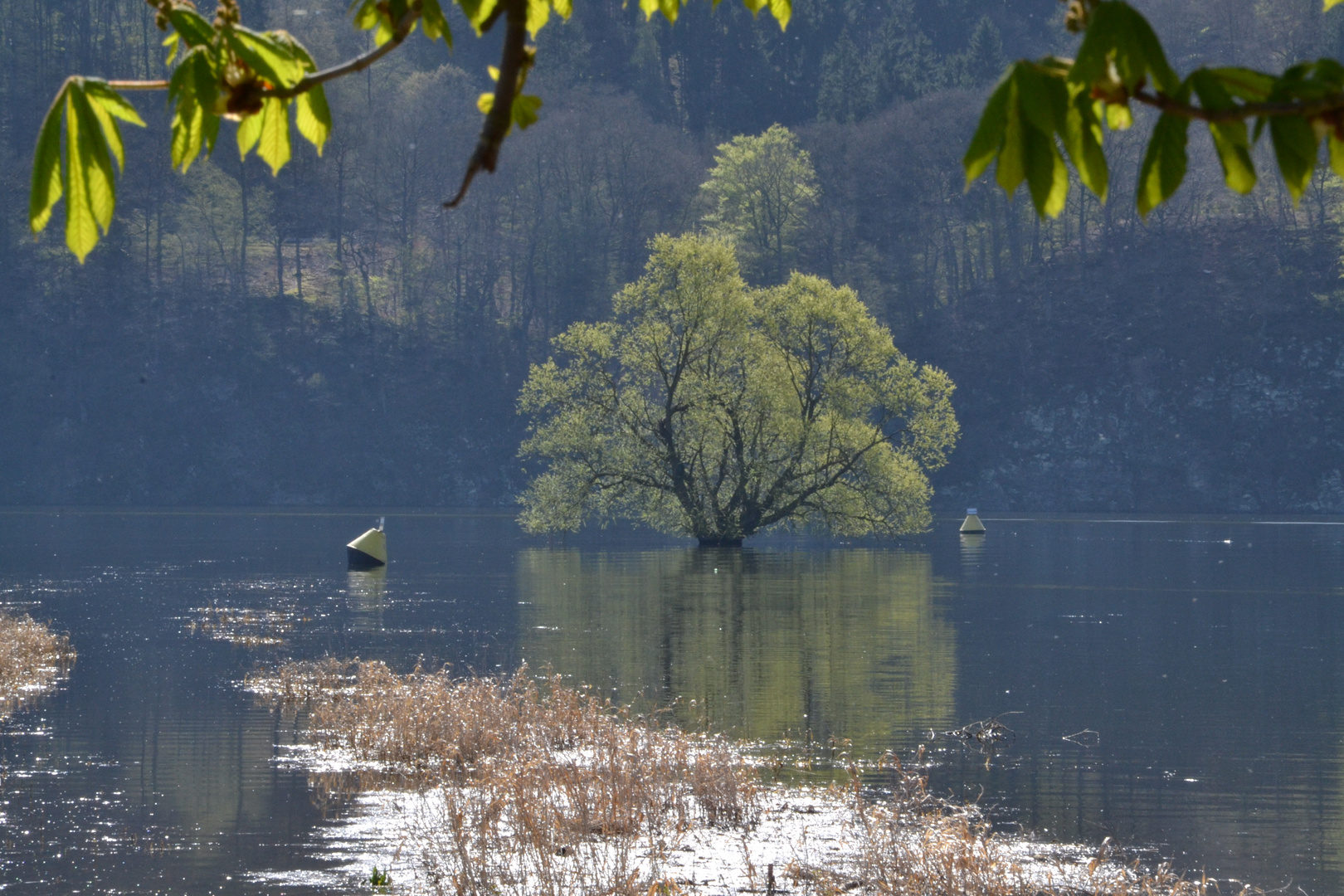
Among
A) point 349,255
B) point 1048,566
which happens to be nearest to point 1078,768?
point 1048,566

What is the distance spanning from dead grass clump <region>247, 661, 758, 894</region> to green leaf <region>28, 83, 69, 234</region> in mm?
9914

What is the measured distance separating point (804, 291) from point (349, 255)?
224 feet

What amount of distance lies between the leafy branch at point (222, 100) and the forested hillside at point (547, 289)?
334 ft

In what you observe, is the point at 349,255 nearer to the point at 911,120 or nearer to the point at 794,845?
the point at 911,120

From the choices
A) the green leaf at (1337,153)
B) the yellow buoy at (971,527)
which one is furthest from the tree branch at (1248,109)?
the yellow buoy at (971,527)

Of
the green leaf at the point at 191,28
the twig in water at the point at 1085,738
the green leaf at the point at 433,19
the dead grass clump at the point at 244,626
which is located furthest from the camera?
the dead grass clump at the point at 244,626

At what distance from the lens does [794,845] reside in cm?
1483

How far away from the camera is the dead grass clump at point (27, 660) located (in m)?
25.5

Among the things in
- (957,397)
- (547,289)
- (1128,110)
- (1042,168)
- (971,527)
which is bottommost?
(971,527)

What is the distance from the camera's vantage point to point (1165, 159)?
7.75 ft

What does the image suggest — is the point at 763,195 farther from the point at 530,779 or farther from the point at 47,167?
the point at 47,167

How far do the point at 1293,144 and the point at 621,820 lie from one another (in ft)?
43.9

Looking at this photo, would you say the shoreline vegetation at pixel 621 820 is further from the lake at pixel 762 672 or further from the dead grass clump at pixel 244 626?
the dead grass clump at pixel 244 626

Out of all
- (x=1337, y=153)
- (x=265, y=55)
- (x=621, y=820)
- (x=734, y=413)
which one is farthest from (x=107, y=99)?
(x=734, y=413)
